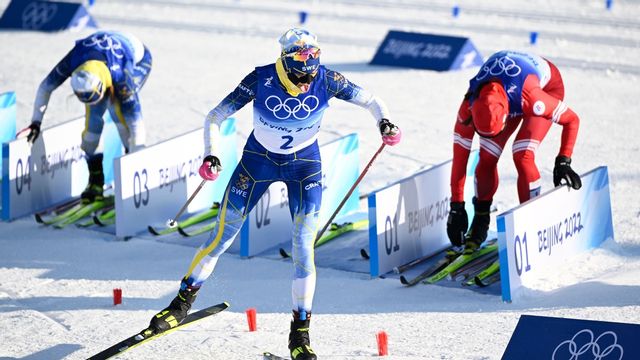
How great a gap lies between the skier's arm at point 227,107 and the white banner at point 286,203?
220 cm

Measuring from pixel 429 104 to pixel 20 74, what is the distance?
19.7ft

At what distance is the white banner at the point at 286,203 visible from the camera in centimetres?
1018

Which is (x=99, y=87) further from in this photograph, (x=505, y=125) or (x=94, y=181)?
(x=505, y=125)

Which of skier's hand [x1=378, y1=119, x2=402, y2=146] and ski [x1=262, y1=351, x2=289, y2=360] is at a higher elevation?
skier's hand [x1=378, y1=119, x2=402, y2=146]

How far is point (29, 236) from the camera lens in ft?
35.5

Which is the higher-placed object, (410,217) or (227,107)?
(227,107)

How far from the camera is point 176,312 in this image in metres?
8.02

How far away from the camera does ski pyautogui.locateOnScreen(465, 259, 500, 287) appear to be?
9188mm

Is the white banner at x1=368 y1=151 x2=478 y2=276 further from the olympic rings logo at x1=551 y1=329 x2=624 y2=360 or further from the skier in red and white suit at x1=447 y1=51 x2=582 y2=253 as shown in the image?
the olympic rings logo at x1=551 y1=329 x2=624 y2=360

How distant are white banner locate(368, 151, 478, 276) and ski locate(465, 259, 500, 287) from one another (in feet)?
2.27

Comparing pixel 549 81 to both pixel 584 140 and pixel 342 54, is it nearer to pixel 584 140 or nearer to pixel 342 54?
pixel 584 140

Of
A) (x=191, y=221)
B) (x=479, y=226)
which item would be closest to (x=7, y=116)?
(x=191, y=221)

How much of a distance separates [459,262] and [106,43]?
Result: 3978 mm

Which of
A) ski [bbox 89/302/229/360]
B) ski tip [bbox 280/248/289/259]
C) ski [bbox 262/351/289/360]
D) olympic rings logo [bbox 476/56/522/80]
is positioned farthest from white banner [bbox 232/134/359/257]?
ski [bbox 262/351/289/360]
